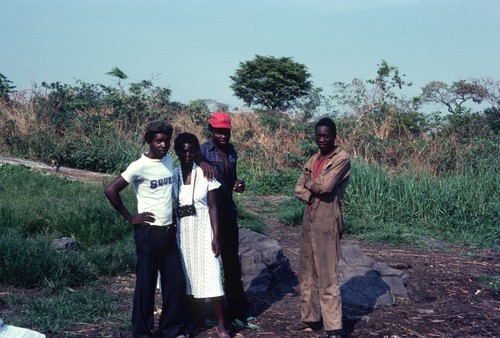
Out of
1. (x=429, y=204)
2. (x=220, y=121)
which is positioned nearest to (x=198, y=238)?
(x=220, y=121)

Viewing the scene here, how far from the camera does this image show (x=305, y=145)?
15234 mm

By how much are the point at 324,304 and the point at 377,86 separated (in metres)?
13.7

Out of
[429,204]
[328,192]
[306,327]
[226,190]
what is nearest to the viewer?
[328,192]

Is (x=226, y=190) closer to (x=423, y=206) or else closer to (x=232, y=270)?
(x=232, y=270)

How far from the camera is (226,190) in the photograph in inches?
192

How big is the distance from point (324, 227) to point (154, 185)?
130 cm

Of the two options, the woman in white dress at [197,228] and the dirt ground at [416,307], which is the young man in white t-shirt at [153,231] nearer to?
→ the woman in white dress at [197,228]

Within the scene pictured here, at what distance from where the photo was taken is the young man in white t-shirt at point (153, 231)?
14.3ft

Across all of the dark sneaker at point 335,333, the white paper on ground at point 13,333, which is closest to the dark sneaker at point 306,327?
the dark sneaker at point 335,333

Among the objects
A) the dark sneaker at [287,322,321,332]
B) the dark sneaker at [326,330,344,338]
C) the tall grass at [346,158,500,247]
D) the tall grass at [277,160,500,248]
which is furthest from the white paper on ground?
the tall grass at [346,158,500,247]

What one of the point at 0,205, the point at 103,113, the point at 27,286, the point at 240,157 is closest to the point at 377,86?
the point at 240,157

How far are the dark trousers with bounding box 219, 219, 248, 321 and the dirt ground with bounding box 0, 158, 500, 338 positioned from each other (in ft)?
0.52

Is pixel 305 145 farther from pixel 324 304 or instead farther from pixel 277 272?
pixel 324 304

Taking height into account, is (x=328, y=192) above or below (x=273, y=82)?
below
